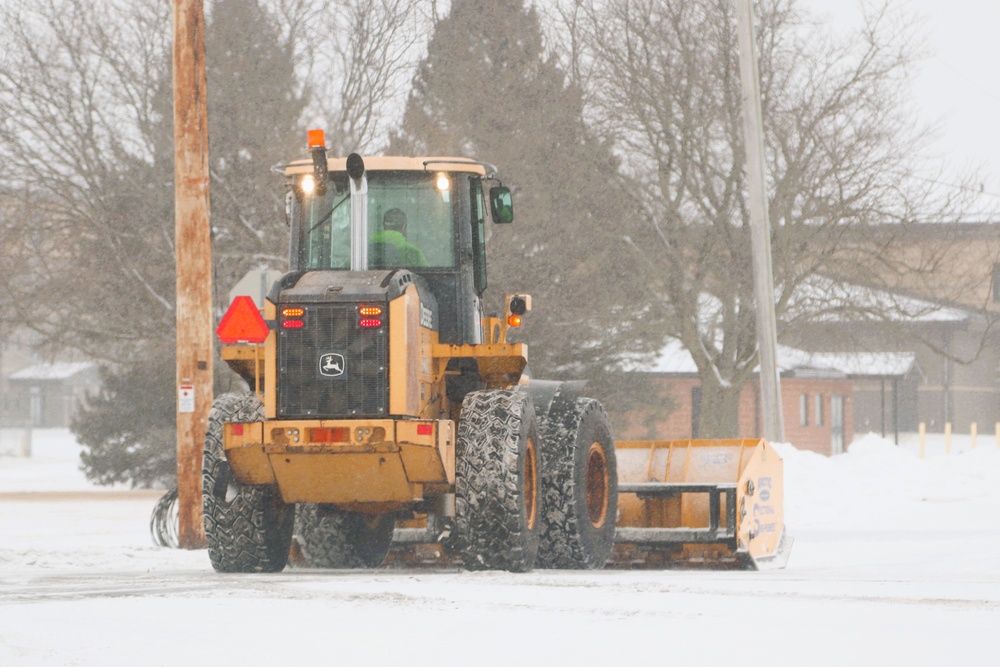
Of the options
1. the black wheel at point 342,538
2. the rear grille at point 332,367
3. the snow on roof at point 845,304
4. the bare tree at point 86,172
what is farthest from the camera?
the snow on roof at point 845,304

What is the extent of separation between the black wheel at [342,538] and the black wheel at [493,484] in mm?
1998

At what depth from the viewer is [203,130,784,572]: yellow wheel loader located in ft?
33.3

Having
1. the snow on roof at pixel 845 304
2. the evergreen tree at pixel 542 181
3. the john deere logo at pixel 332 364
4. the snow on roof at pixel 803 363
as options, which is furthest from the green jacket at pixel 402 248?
the snow on roof at pixel 803 363

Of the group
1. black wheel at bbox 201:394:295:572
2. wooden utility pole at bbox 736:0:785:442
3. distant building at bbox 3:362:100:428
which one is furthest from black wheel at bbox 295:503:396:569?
distant building at bbox 3:362:100:428

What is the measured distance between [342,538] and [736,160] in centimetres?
1986

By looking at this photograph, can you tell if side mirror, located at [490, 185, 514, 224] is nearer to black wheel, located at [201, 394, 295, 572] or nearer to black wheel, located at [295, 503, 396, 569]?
black wheel, located at [201, 394, 295, 572]

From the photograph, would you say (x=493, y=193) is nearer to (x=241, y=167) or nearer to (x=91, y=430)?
(x=241, y=167)

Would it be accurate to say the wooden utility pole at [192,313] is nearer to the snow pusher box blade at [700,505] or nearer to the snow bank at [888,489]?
the snow pusher box blade at [700,505]

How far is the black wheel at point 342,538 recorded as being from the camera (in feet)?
40.8

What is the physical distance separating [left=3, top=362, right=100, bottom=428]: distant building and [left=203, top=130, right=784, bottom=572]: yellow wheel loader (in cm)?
6983

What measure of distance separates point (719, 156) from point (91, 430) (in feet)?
45.9

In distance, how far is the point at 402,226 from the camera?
37.3 ft

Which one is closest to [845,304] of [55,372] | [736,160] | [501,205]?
[736,160]

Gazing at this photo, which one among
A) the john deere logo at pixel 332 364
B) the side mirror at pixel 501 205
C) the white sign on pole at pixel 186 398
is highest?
the side mirror at pixel 501 205
